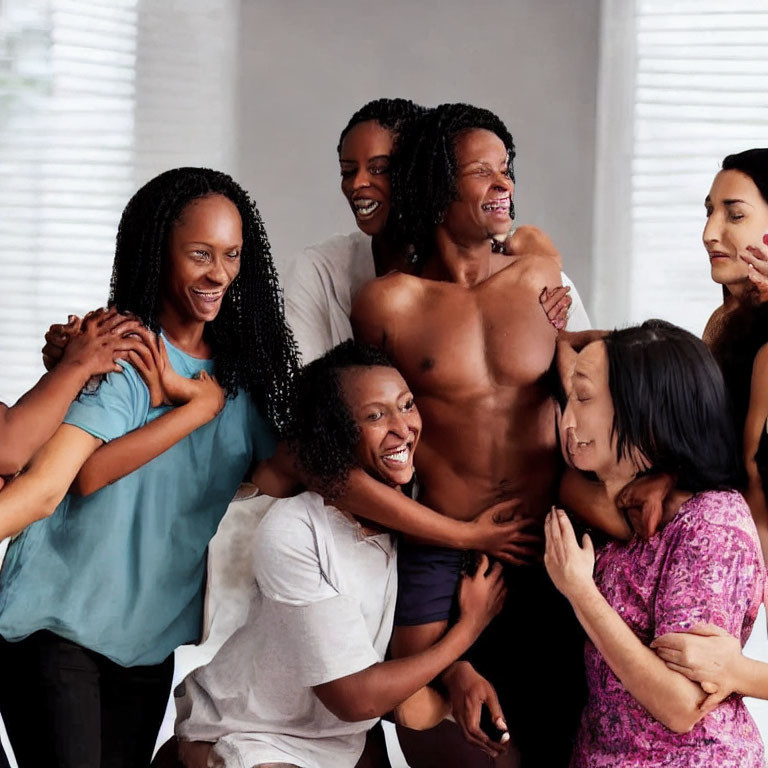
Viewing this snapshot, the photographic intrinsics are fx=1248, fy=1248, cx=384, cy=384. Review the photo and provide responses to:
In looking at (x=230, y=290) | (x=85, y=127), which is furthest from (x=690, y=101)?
(x=230, y=290)

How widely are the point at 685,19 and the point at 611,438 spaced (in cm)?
300

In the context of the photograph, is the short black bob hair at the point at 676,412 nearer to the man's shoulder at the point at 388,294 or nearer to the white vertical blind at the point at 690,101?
the man's shoulder at the point at 388,294

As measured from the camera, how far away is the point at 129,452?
1949 millimetres

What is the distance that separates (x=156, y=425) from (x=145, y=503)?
0.15m

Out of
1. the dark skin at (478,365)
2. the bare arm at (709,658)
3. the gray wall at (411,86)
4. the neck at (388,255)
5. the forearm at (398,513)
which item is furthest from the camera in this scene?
the gray wall at (411,86)

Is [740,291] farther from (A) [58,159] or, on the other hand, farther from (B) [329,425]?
(A) [58,159]

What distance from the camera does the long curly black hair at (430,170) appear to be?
221cm

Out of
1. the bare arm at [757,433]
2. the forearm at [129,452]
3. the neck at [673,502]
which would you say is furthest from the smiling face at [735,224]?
the forearm at [129,452]

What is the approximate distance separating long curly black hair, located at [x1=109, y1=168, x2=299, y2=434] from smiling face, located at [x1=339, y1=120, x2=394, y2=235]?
30 centimetres

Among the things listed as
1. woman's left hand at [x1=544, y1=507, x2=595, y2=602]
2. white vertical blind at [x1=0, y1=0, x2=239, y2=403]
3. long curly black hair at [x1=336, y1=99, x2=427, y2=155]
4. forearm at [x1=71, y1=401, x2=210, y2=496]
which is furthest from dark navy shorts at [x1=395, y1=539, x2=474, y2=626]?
white vertical blind at [x1=0, y1=0, x2=239, y2=403]

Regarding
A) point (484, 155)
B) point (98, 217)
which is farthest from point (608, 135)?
point (484, 155)

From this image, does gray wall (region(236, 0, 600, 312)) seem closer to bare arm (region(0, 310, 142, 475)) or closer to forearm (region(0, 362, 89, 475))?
bare arm (region(0, 310, 142, 475))

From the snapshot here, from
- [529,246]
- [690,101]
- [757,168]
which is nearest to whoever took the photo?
[757,168]

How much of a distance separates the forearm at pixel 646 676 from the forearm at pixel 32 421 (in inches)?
33.1
